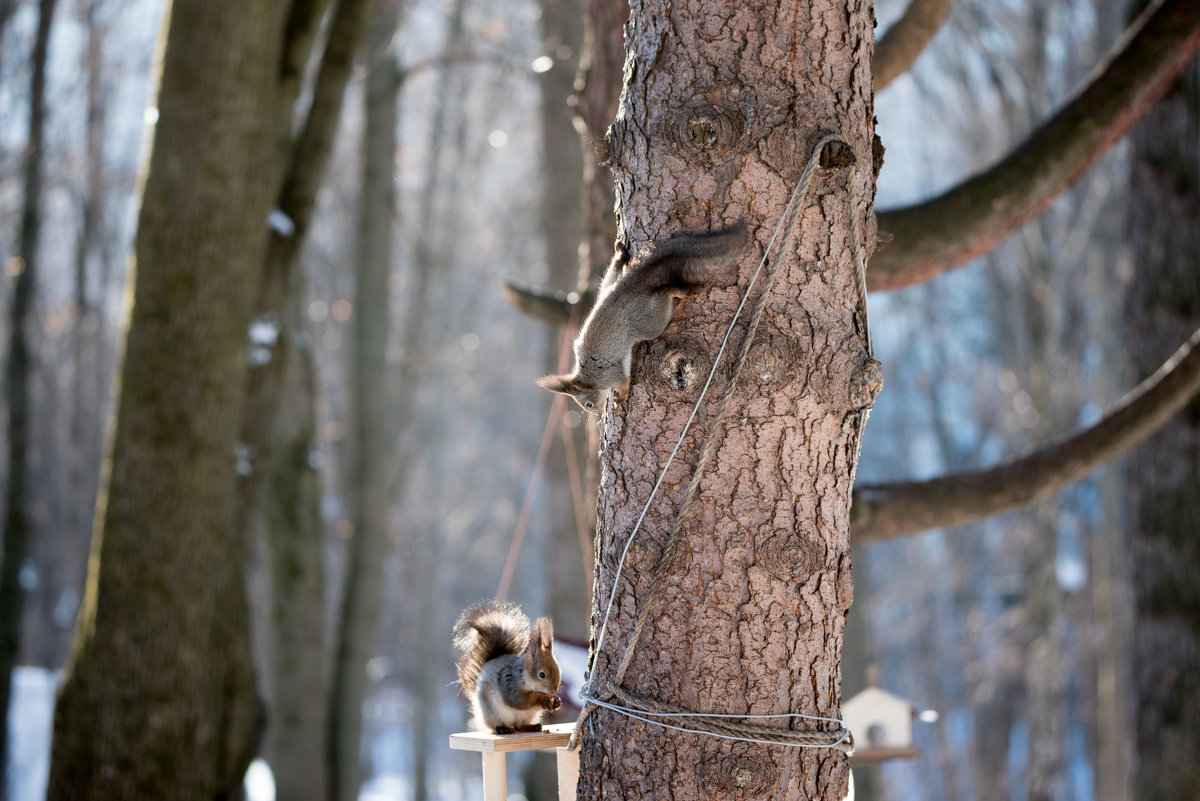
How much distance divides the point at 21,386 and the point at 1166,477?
28.8ft

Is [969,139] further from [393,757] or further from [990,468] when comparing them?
[393,757]

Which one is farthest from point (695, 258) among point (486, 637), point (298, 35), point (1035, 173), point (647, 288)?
point (298, 35)

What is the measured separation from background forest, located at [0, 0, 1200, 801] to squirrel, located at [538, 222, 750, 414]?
1.70m

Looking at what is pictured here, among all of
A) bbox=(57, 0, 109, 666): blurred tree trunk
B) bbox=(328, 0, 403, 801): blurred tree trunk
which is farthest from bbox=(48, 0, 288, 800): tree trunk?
bbox=(57, 0, 109, 666): blurred tree trunk

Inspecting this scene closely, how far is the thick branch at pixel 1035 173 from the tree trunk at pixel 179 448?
9.23 ft

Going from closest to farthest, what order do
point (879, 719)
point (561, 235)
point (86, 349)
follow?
point (879, 719), point (561, 235), point (86, 349)

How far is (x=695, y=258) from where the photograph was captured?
1824mm

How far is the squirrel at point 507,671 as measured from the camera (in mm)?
2309

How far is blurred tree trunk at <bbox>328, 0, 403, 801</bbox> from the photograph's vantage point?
8.66 meters

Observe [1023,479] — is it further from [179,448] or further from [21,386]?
[21,386]

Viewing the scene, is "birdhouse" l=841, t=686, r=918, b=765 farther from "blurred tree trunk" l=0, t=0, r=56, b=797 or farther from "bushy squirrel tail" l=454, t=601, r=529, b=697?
"blurred tree trunk" l=0, t=0, r=56, b=797

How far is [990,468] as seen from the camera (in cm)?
351

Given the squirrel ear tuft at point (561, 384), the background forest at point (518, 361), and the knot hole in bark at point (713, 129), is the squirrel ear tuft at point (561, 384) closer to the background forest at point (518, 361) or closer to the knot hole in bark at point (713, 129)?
the knot hole in bark at point (713, 129)

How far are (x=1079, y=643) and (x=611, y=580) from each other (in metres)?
18.6
